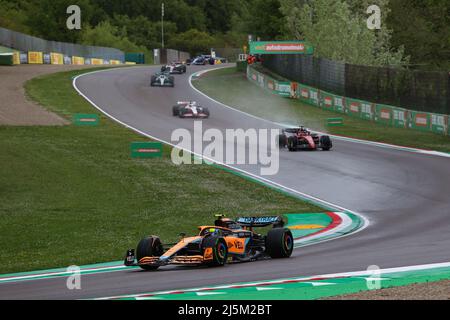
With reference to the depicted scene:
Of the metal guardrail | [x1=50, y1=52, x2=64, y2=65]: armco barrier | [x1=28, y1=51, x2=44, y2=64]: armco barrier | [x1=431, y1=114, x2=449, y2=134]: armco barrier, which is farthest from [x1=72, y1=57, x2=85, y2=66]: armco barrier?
[x1=431, y1=114, x2=449, y2=134]: armco barrier

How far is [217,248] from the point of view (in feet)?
51.1

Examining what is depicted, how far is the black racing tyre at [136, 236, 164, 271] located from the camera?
51.6 feet

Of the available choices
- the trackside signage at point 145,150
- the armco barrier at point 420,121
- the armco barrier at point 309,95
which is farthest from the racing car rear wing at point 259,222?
the armco barrier at point 309,95

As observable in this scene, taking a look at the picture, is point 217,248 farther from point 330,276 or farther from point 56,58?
point 56,58

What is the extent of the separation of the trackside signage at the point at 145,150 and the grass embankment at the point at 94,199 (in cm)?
48

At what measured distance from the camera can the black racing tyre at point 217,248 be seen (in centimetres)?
1548

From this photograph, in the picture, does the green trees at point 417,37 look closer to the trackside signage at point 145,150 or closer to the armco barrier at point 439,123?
the armco barrier at point 439,123

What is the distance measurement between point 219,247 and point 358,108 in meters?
38.8

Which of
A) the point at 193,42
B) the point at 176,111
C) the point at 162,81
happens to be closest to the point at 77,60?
the point at 162,81

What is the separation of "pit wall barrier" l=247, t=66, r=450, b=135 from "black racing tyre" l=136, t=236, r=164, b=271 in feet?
96.5

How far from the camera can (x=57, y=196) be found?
2670 centimetres

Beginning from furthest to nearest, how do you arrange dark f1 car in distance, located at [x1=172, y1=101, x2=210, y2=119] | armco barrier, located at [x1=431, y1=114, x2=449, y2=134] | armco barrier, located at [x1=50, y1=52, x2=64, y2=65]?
armco barrier, located at [x1=50, y1=52, x2=64, y2=65], dark f1 car in distance, located at [x1=172, y1=101, x2=210, y2=119], armco barrier, located at [x1=431, y1=114, x2=449, y2=134]

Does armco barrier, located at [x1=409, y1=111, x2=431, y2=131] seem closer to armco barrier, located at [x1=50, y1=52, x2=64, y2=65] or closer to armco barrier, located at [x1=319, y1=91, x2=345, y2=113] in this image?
armco barrier, located at [x1=319, y1=91, x2=345, y2=113]

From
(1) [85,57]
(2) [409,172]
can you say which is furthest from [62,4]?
(2) [409,172]
